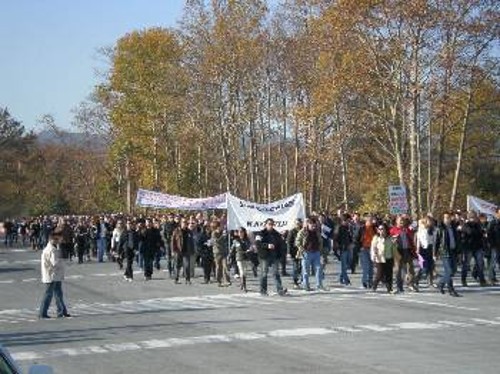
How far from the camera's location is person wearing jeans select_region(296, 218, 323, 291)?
22.8 meters

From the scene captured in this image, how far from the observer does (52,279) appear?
18344 millimetres

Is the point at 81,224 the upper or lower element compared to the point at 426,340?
upper

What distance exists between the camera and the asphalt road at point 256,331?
465 inches

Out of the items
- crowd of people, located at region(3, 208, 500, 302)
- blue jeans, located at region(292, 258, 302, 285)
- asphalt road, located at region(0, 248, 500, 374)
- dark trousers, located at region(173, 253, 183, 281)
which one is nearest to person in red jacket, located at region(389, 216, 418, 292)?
crowd of people, located at region(3, 208, 500, 302)

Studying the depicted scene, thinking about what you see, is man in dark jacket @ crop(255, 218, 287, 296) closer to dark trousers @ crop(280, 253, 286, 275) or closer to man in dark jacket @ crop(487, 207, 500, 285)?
dark trousers @ crop(280, 253, 286, 275)

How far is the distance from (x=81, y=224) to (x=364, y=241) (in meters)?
20.4

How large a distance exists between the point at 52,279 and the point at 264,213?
380 inches

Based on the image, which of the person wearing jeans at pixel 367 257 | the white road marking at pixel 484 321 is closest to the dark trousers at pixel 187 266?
the person wearing jeans at pixel 367 257

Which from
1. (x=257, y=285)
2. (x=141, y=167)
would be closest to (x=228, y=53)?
(x=141, y=167)

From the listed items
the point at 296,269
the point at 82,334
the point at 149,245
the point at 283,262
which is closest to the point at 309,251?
the point at 296,269

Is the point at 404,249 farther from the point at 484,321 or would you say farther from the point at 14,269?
the point at 14,269

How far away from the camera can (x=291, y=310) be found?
60.0 feet

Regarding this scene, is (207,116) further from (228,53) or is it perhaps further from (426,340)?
(426,340)

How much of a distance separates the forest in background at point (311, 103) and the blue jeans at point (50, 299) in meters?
22.0
